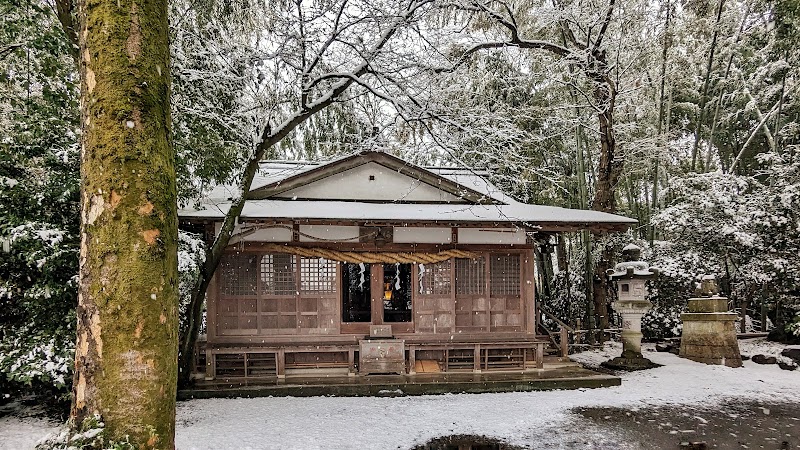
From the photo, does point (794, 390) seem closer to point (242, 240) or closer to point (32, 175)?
point (242, 240)

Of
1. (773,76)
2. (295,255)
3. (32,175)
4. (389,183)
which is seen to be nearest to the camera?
(32,175)

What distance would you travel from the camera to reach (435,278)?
28.5 ft

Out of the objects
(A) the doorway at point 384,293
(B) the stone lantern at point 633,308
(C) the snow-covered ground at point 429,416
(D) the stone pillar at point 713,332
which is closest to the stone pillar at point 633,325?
(B) the stone lantern at point 633,308

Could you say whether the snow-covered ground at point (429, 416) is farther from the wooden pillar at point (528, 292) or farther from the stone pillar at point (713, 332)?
the wooden pillar at point (528, 292)

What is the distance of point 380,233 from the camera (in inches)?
328

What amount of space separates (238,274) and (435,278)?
3.46 meters

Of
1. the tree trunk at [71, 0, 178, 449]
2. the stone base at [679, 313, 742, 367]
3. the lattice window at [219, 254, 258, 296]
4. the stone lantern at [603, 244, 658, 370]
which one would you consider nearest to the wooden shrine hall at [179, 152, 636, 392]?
the lattice window at [219, 254, 258, 296]

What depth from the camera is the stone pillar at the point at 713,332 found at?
29.9 feet

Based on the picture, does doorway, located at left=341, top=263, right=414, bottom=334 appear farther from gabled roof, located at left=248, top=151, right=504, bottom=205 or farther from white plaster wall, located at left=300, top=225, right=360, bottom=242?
gabled roof, located at left=248, top=151, right=504, bottom=205

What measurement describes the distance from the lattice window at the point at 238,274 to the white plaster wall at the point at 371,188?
148 centimetres

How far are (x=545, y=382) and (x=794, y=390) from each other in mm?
3871

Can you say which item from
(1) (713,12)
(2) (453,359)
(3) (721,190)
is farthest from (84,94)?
(1) (713,12)

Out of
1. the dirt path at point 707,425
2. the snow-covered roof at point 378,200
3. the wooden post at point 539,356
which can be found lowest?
the dirt path at point 707,425

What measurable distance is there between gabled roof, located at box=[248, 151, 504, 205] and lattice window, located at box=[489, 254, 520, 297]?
1077 mm
